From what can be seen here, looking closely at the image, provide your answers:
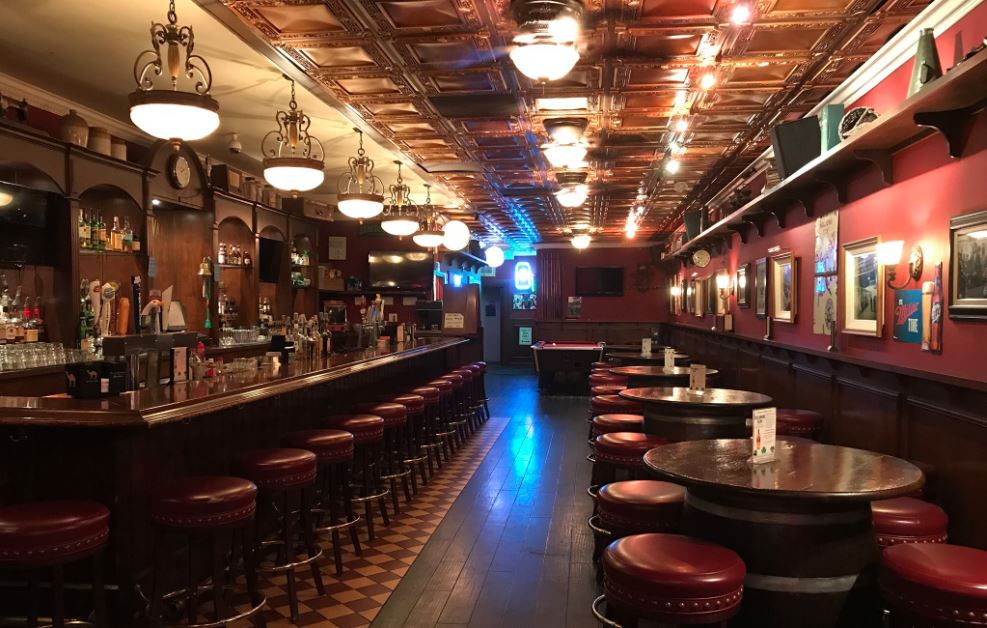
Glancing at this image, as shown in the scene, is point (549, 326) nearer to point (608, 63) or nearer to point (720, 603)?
point (608, 63)

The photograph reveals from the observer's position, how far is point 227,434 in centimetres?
403

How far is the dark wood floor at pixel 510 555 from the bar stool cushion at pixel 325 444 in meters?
0.82

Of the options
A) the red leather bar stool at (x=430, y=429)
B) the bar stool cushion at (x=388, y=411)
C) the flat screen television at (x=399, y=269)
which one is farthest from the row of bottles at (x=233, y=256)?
the bar stool cushion at (x=388, y=411)

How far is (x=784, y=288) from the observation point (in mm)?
6570

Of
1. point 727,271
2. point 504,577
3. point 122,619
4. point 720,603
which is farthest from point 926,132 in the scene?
point 727,271

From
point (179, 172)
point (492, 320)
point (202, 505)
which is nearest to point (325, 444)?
point (202, 505)

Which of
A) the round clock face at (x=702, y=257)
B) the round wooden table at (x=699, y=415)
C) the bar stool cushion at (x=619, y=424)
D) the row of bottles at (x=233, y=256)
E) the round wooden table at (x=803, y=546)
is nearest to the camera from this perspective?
the round wooden table at (x=803, y=546)

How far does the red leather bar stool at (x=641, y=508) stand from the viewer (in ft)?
10.2

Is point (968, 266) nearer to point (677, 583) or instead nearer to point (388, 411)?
point (677, 583)

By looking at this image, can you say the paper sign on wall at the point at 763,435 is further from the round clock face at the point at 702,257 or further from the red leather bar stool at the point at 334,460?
the round clock face at the point at 702,257

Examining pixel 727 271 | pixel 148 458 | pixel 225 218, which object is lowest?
pixel 148 458

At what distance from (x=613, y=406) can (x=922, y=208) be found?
3061 millimetres

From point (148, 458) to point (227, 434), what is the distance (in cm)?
77

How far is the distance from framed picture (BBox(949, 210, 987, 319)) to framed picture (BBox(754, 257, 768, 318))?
359cm
